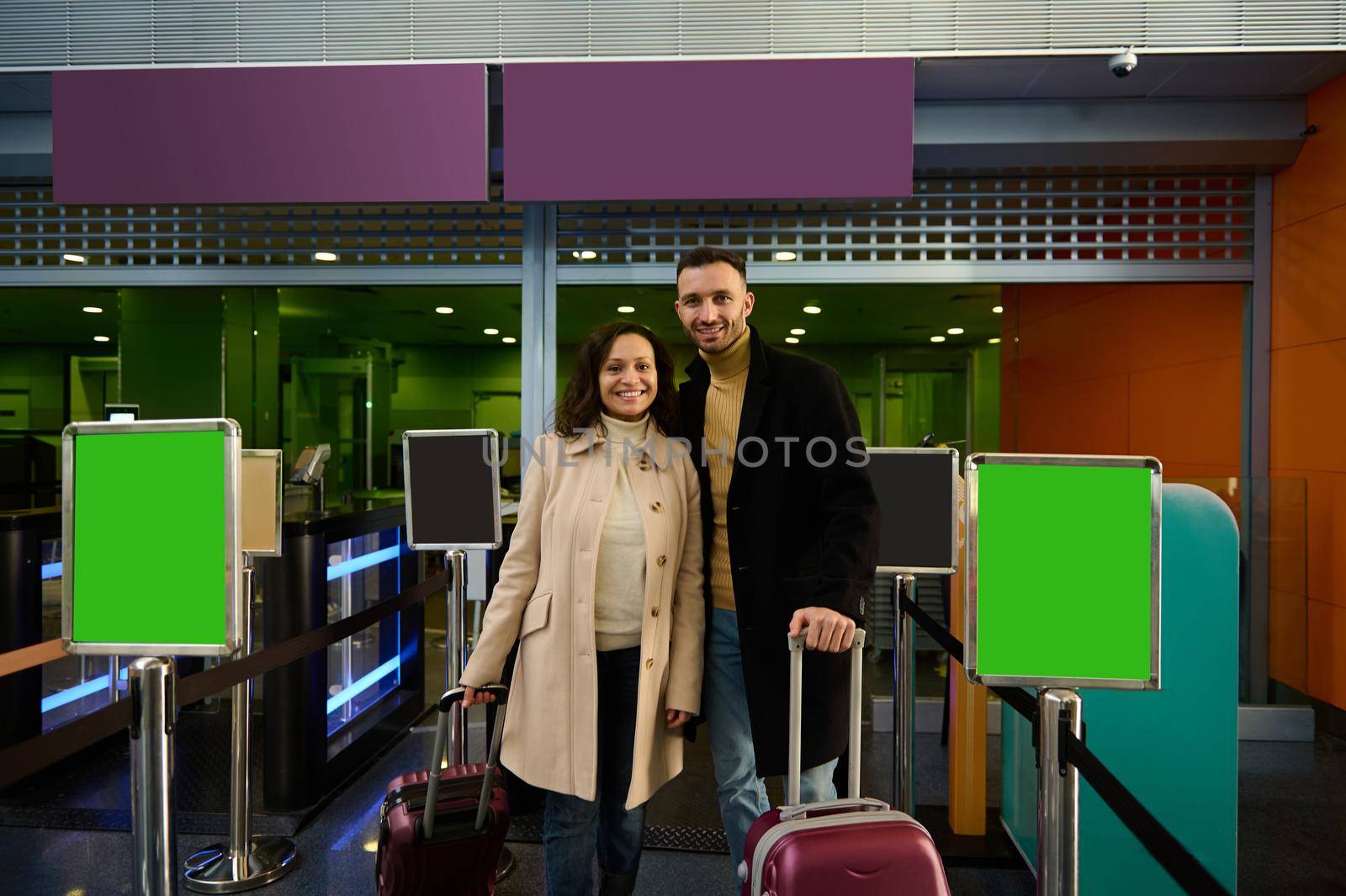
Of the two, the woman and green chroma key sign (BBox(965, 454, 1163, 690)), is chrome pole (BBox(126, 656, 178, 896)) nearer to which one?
the woman

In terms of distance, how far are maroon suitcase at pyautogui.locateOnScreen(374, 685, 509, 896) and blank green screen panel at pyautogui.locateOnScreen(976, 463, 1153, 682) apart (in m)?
1.04

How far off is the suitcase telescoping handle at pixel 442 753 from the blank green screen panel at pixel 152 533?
48 centimetres

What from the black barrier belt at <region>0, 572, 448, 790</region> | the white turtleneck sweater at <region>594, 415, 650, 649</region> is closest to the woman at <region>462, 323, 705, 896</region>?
the white turtleneck sweater at <region>594, 415, 650, 649</region>

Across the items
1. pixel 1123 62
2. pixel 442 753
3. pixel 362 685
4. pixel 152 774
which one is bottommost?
pixel 362 685

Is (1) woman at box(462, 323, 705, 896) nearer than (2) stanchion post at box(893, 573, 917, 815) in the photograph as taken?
Yes

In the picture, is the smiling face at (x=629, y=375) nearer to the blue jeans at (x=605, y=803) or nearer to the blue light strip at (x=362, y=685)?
the blue jeans at (x=605, y=803)

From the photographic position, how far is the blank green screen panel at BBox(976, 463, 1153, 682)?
1.31 metres

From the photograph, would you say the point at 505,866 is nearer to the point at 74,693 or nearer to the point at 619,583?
the point at 619,583

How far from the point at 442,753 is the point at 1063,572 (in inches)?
54.5

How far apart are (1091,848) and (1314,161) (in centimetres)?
388

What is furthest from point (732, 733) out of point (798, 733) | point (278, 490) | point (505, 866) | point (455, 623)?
point (278, 490)

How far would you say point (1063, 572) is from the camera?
1.32 m

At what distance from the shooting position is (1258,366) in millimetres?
4492

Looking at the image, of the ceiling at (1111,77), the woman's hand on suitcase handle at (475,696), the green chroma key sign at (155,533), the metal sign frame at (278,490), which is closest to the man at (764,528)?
the woman's hand on suitcase handle at (475,696)
